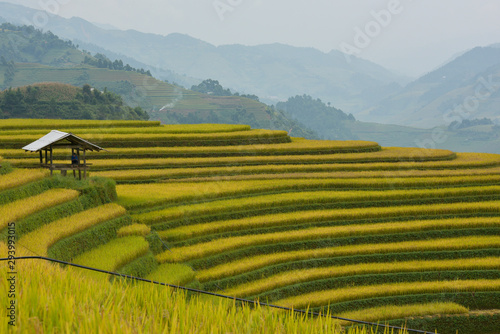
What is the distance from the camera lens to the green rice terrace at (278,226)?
1084 centimetres

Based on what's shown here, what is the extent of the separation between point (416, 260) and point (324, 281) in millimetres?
3445

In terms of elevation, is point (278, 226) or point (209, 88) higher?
point (209, 88)

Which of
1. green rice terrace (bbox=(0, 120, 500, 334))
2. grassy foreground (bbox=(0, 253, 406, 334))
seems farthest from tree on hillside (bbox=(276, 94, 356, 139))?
grassy foreground (bbox=(0, 253, 406, 334))

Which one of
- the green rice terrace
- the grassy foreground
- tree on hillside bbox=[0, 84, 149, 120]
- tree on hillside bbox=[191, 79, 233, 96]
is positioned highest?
tree on hillside bbox=[191, 79, 233, 96]

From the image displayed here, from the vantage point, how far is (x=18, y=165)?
1741 cm

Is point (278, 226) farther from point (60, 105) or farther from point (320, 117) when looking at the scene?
point (320, 117)

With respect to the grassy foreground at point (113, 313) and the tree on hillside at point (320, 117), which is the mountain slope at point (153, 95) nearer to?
the tree on hillside at point (320, 117)

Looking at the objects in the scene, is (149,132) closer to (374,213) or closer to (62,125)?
(62,125)

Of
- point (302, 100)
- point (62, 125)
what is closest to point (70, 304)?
point (62, 125)

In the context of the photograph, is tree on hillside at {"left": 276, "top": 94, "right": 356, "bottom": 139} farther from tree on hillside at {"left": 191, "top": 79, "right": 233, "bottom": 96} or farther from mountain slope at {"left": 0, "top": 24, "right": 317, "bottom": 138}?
mountain slope at {"left": 0, "top": 24, "right": 317, "bottom": 138}

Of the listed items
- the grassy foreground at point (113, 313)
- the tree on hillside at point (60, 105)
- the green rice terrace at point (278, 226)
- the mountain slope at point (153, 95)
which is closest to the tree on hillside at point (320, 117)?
the mountain slope at point (153, 95)

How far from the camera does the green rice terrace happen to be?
10844 mm

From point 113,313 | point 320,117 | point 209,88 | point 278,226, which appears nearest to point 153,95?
point 209,88

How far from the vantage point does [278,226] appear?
48.6ft
